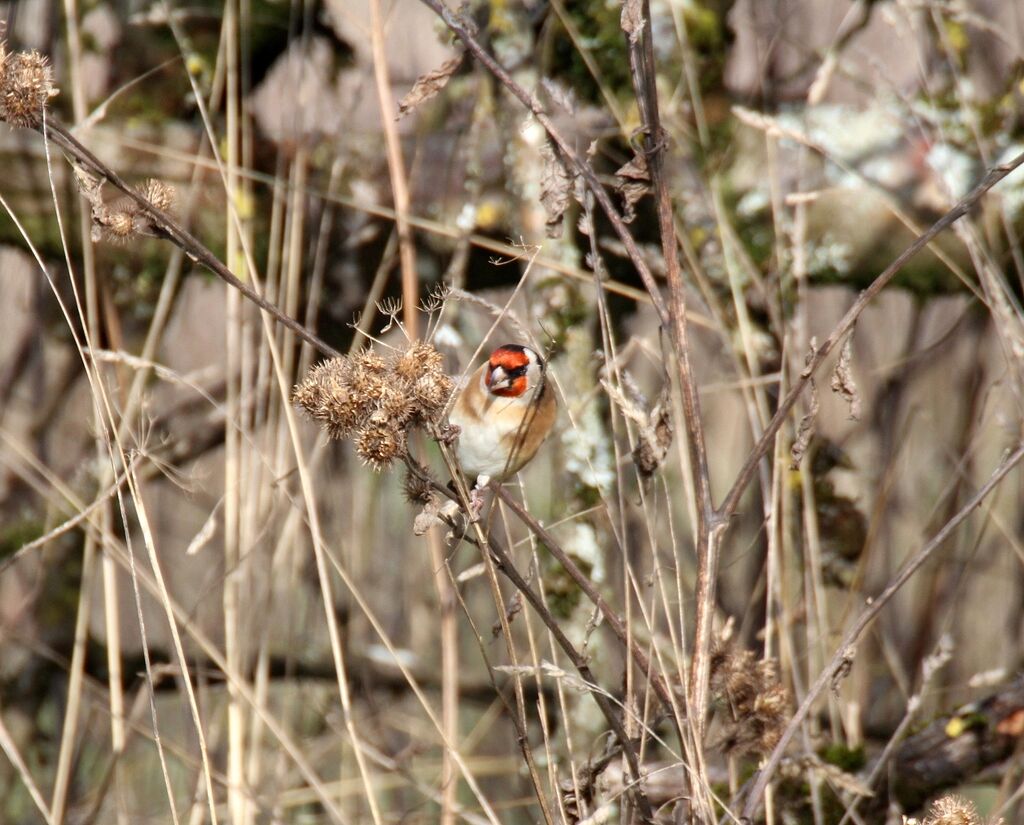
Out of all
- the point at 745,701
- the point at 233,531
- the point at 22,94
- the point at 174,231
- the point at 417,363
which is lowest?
the point at 745,701

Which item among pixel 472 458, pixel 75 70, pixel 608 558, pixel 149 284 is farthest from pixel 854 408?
pixel 149 284

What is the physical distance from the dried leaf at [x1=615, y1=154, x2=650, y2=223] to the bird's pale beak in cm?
64

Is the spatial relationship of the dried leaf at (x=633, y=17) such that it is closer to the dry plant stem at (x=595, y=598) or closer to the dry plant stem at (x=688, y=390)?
the dry plant stem at (x=688, y=390)

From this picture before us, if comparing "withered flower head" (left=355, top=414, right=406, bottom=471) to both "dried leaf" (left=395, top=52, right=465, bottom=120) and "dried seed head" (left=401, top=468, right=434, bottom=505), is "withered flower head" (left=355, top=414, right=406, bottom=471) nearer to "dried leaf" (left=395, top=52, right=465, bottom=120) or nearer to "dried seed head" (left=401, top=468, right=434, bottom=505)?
"dried seed head" (left=401, top=468, right=434, bottom=505)

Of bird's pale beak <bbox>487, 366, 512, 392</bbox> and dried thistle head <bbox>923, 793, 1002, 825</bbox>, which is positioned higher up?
bird's pale beak <bbox>487, 366, 512, 392</bbox>

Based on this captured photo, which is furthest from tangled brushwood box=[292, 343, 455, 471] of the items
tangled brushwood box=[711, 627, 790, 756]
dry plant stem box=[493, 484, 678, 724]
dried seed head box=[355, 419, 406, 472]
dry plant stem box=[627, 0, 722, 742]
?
tangled brushwood box=[711, 627, 790, 756]

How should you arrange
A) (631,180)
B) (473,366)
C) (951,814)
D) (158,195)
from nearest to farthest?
1. (951,814)
2. (158,195)
3. (631,180)
4. (473,366)

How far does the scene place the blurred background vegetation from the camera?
1586 millimetres

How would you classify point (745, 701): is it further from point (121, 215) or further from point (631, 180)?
point (121, 215)

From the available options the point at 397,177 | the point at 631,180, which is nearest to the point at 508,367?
the point at 397,177

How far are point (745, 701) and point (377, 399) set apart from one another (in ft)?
1.92

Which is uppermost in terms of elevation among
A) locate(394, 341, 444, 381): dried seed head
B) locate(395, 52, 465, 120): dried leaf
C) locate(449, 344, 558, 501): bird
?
locate(395, 52, 465, 120): dried leaf

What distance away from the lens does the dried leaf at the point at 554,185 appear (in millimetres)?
1056

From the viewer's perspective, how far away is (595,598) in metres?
0.95
